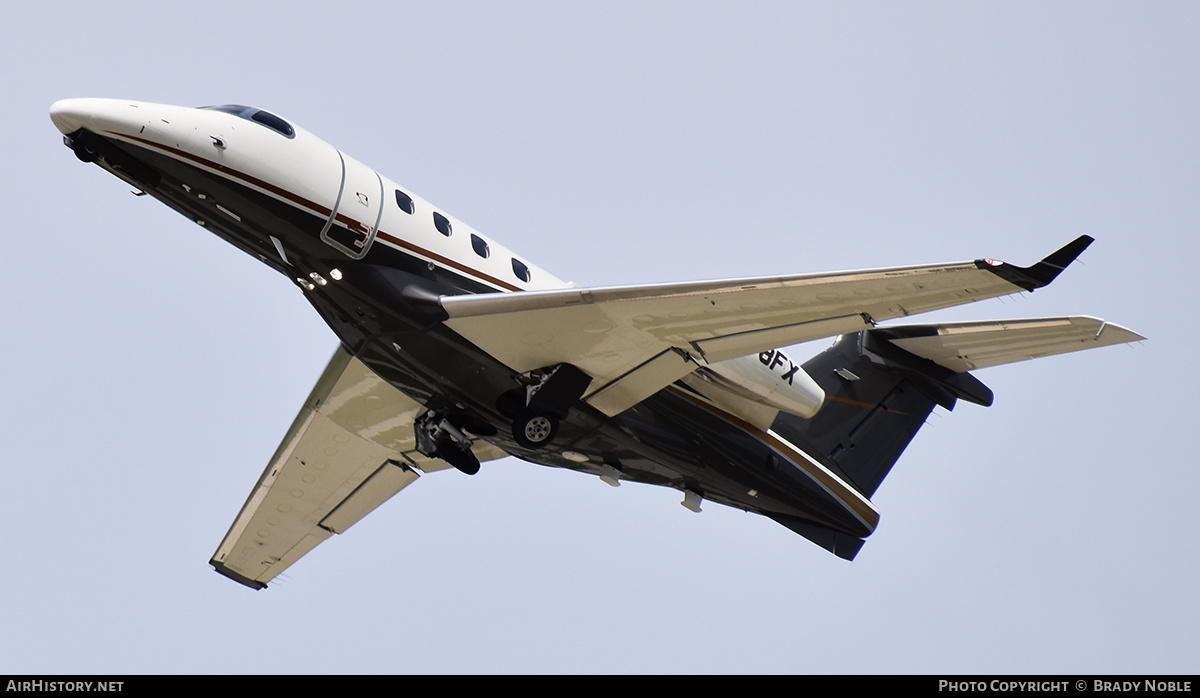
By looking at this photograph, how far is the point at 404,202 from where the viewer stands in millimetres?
13773

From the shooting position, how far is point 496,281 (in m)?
14.4

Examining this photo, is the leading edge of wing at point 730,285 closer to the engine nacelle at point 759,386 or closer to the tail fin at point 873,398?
the engine nacelle at point 759,386

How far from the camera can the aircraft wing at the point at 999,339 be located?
1332 cm

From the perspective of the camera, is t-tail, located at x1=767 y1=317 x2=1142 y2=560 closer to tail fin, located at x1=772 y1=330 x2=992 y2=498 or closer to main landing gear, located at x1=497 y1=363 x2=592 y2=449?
tail fin, located at x1=772 y1=330 x2=992 y2=498

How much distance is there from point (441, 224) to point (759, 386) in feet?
15.0

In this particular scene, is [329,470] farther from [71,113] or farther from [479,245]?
[71,113]

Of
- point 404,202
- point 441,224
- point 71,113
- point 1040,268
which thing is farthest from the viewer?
point 441,224

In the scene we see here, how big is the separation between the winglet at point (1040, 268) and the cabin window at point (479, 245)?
6.01m

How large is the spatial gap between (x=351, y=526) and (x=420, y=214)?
7.06 meters

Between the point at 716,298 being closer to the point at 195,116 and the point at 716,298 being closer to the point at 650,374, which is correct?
the point at 650,374

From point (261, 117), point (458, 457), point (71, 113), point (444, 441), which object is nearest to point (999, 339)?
point (458, 457)
